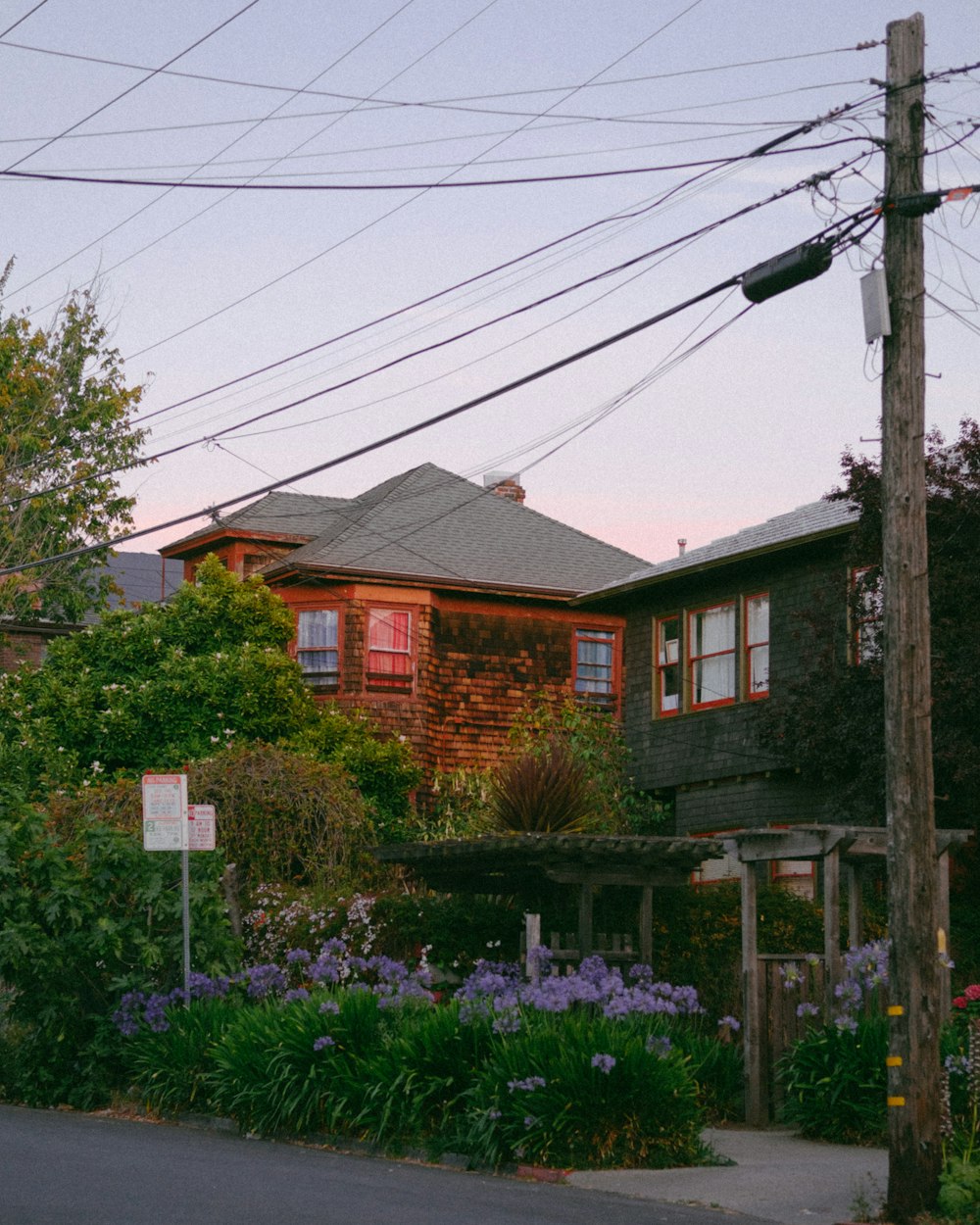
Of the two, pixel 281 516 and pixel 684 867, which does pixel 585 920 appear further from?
pixel 281 516

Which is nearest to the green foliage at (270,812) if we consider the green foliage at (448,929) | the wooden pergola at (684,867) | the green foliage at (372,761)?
the wooden pergola at (684,867)

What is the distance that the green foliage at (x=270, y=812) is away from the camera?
24.2 metres

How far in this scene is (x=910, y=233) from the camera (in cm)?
1227

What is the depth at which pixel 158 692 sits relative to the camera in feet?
96.9

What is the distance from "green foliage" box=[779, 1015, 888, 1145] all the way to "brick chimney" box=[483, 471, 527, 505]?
2665 cm

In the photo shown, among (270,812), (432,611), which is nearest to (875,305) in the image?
(270,812)

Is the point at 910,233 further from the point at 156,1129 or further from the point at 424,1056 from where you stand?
the point at 156,1129

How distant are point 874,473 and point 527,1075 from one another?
1389 centimetres

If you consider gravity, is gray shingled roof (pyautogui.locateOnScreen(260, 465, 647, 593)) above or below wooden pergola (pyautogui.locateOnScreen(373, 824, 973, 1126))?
above

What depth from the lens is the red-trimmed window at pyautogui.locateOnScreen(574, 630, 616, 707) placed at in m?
35.9

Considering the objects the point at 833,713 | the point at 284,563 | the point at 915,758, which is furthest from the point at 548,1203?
the point at 284,563

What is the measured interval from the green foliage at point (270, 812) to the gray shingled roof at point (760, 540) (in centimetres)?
897

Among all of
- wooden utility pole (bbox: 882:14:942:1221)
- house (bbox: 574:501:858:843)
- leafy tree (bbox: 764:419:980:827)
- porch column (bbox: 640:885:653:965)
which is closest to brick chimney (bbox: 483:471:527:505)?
house (bbox: 574:501:858:843)

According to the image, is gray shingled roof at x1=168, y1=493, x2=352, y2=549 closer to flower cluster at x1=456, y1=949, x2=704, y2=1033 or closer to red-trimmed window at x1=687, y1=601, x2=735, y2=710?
red-trimmed window at x1=687, y1=601, x2=735, y2=710
